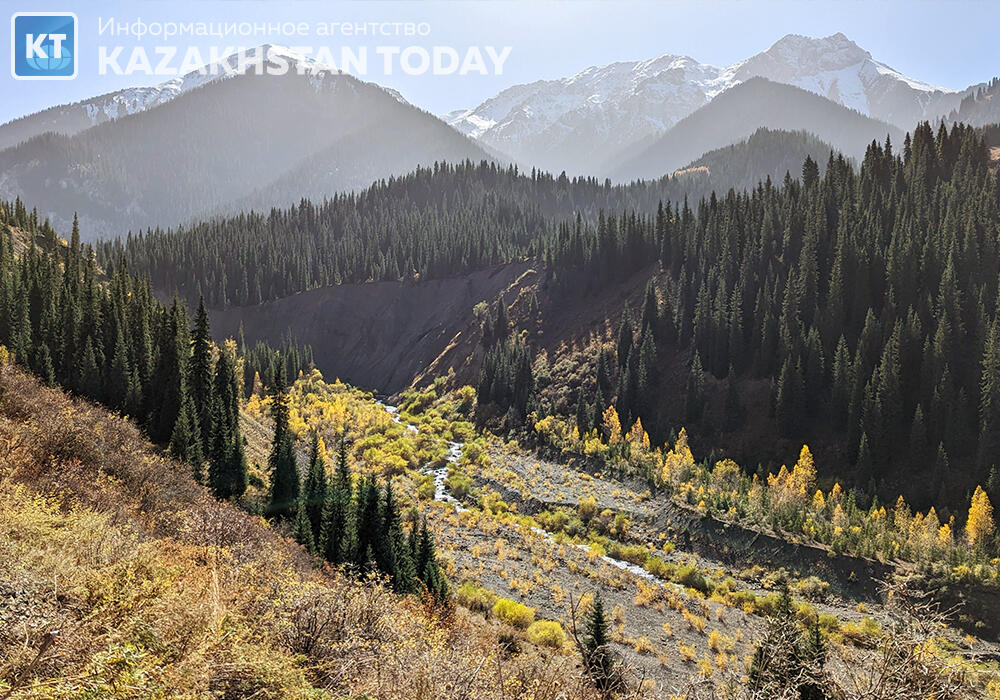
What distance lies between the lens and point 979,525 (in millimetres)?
52875

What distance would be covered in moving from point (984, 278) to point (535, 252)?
4247 inches

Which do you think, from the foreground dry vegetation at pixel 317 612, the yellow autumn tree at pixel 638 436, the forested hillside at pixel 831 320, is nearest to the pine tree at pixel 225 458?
the foreground dry vegetation at pixel 317 612

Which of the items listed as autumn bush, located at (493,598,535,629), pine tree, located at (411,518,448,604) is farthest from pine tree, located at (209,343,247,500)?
autumn bush, located at (493,598,535,629)

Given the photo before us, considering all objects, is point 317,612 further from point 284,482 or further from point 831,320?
point 831,320

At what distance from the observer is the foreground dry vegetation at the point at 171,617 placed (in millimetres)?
8750

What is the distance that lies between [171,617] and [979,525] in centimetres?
6703

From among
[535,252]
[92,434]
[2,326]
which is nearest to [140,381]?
[2,326]

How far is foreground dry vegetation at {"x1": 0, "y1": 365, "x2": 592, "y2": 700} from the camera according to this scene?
28.7ft

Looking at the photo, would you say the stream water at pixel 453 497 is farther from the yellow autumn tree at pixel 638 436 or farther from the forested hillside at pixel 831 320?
the yellow autumn tree at pixel 638 436

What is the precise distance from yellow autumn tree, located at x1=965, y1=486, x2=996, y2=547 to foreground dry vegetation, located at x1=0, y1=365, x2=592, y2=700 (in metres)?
53.6

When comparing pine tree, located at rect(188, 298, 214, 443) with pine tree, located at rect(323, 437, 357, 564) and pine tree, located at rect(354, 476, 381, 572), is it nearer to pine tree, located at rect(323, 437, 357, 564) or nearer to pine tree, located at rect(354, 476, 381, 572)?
pine tree, located at rect(323, 437, 357, 564)

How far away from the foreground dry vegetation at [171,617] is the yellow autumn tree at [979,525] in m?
53.6

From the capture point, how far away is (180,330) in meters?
55.8

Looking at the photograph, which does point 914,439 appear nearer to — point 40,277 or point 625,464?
point 625,464
